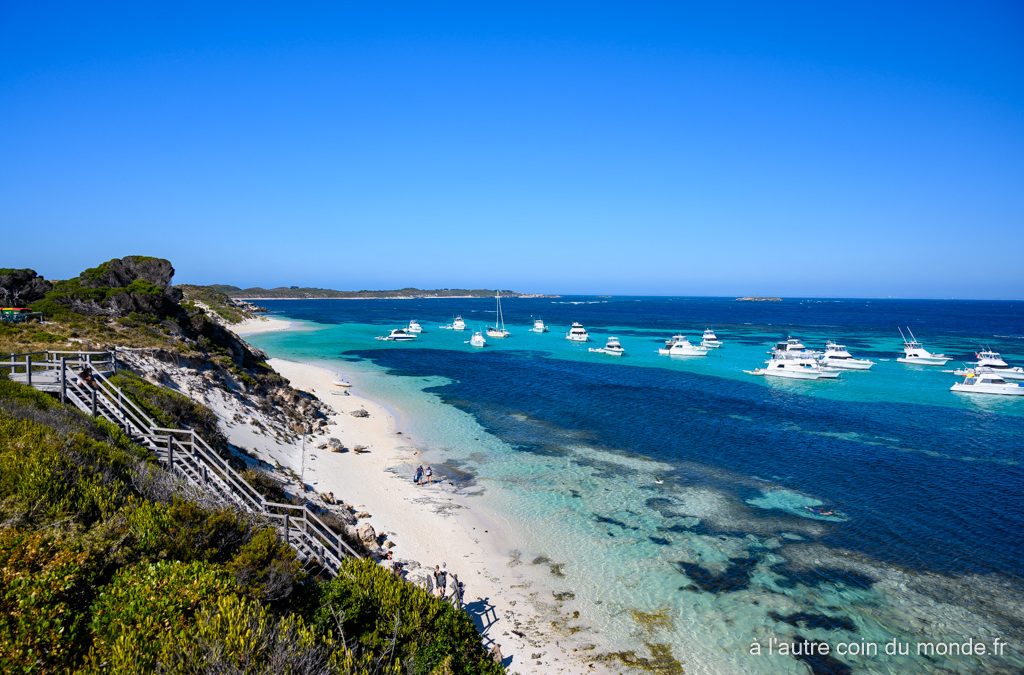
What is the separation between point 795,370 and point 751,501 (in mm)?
38772

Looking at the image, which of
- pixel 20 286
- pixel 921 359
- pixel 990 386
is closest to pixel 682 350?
pixel 921 359

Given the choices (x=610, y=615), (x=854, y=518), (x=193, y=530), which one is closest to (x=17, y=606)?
(x=193, y=530)

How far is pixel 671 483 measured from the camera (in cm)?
2481

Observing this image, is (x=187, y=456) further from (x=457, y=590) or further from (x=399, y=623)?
(x=399, y=623)

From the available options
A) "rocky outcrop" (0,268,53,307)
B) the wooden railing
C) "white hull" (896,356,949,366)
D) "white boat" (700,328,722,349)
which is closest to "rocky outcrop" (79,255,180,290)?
"rocky outcrop" (0,268,53,307)

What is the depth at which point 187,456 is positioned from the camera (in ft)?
47.9

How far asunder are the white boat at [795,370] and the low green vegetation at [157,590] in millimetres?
54256

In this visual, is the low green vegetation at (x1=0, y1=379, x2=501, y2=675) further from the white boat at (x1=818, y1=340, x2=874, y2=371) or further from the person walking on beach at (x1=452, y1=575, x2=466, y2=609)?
the white boat at (x1=818, y1=340, x2=874, y2=371)

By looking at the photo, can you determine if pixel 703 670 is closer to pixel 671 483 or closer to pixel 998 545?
pixel 671 483

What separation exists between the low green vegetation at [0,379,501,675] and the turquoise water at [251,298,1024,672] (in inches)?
283

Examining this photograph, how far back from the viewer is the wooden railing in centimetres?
1326

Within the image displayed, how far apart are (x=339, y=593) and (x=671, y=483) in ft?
60.9

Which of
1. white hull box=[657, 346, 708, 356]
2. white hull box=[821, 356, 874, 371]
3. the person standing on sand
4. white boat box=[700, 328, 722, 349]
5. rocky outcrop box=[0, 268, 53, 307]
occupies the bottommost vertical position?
the person standing on sand

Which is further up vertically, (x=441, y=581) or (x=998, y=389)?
(x=998, y=389)
